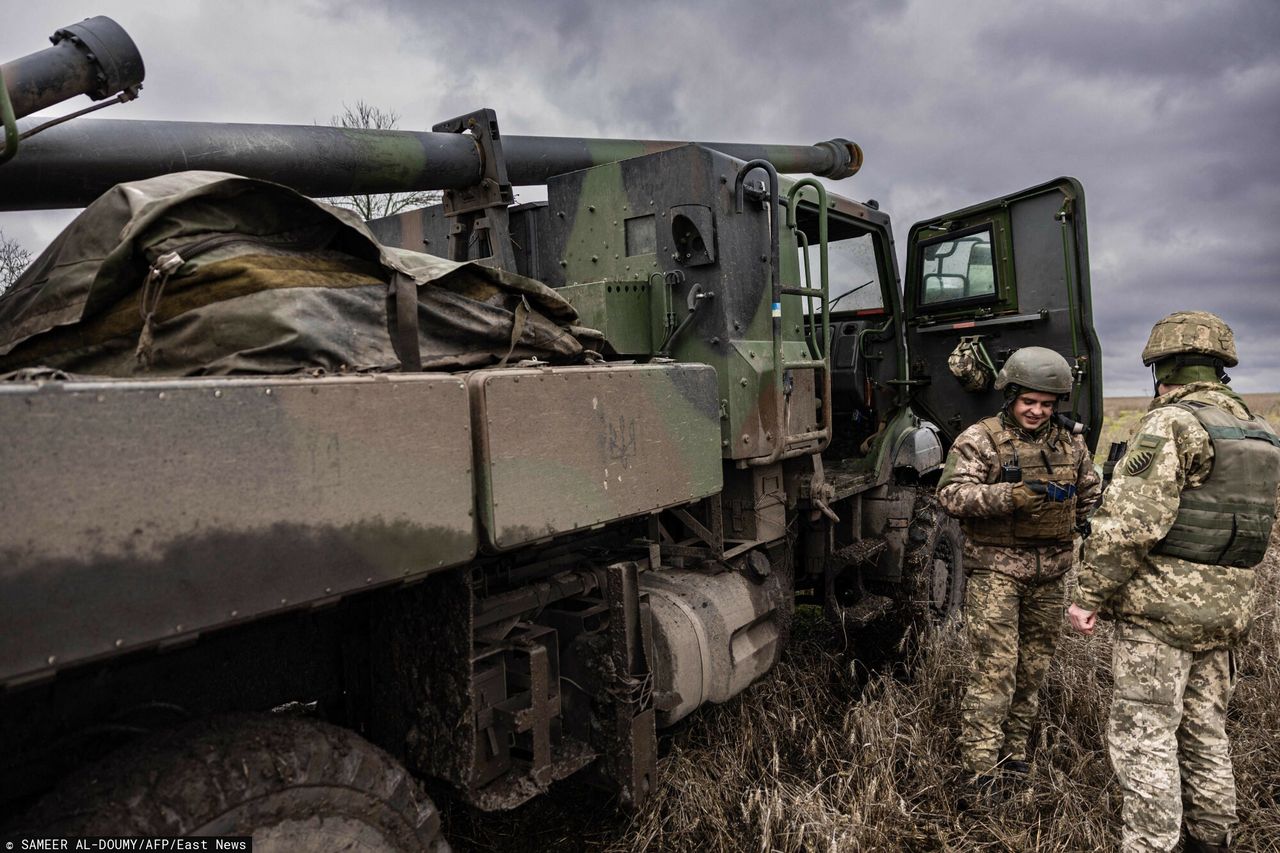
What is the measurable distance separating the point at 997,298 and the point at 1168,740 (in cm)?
286

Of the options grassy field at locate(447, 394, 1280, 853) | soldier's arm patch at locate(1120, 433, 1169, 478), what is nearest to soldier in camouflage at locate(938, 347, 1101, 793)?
grassy field at locate(447, 394, 1280, 853)

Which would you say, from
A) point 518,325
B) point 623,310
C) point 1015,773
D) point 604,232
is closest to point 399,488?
point 518,325

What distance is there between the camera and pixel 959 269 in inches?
209

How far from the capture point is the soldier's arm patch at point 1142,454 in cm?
281

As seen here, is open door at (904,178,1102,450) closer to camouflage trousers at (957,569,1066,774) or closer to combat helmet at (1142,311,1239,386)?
camouflage trousers at (957,569,1066,774)

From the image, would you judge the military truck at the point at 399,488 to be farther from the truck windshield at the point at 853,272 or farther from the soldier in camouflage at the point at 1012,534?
the soldier in camouflage at the point at 1012,534

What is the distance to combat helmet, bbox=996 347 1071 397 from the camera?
10.8ft

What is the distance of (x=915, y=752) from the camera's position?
11.4 ft

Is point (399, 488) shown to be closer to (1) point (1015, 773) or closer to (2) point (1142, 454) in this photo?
(2) point (1142, 454)

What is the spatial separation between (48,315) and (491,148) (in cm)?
222

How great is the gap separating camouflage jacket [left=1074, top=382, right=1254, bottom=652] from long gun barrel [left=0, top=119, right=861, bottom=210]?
277cm

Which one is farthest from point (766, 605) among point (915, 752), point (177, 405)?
point (177, 405)

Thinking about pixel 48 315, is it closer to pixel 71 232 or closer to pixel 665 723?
pixel 71 232

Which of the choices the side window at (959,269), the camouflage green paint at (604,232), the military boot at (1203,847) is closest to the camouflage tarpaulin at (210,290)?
the camouflage green paint at (604,232)
